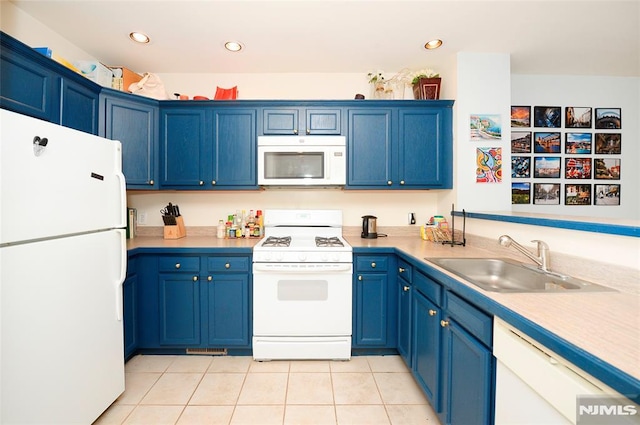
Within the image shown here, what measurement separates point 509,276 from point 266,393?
171 cm

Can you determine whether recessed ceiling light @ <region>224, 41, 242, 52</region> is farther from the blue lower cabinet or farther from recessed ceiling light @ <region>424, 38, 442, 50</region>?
the blue lower cabinet

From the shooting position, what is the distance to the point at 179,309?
225cm

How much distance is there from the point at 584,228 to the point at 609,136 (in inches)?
98.4

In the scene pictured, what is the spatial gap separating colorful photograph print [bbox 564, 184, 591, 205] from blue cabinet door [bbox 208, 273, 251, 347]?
3239 millimetres

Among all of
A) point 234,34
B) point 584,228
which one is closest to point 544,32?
point 584,228

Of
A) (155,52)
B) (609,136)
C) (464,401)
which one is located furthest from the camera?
(609,136)

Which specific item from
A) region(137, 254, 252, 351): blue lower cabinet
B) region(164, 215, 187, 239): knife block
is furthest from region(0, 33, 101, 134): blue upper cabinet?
region(137, 254, 252, 351): blue lower cabinet

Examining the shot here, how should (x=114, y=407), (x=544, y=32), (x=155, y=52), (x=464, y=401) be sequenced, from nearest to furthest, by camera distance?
(x=464, y=401), (x=114, y=407), (x=544, y=32), (x=155, y=52)

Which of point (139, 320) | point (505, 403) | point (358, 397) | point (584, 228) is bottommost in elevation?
point (358, 397)

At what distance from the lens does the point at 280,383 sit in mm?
1956

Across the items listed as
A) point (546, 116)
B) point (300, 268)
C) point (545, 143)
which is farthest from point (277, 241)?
point (546, 116)

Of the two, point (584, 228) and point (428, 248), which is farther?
point (428, 248)

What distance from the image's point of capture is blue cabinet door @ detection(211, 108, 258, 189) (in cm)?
253

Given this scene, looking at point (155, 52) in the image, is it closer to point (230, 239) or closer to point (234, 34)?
point (234, 34)
